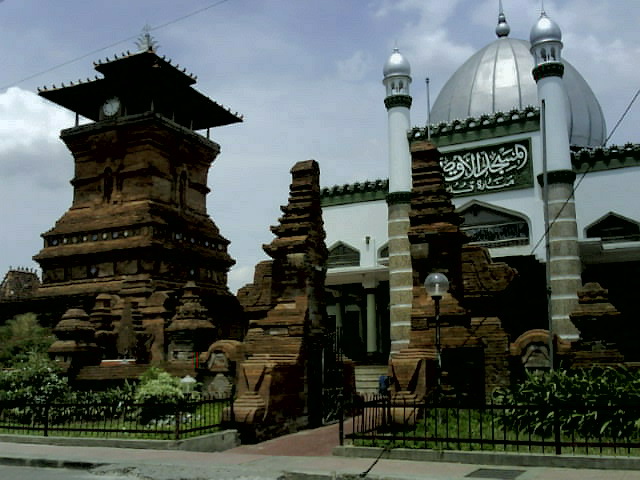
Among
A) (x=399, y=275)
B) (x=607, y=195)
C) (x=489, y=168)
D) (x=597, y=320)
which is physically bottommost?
(x=597, y=320)

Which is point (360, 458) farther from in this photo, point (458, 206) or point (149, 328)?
point (458, 206)

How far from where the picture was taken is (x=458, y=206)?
32.4m

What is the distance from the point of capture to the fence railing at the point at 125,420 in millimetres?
13070

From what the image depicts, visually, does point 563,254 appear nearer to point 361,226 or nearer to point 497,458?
point 361,226

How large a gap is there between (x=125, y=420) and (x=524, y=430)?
9.14 m

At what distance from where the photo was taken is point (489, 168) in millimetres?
32125

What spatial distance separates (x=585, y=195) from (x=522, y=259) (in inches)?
171

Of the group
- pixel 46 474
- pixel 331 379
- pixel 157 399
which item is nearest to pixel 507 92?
pixel 331 379

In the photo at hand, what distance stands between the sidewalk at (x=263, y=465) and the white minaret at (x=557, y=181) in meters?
18.0

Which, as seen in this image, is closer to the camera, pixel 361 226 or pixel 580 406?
pixel 580 406

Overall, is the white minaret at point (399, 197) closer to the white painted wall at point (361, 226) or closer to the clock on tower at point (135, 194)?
the white painted wall at point (361, 226)

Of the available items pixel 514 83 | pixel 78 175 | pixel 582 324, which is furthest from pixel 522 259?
pixel 78 175

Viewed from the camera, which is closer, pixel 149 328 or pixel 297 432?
pixel 297 432

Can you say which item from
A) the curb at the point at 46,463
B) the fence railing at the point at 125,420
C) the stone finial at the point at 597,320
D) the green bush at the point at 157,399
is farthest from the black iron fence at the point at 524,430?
the stone finial at the point at 597,320
